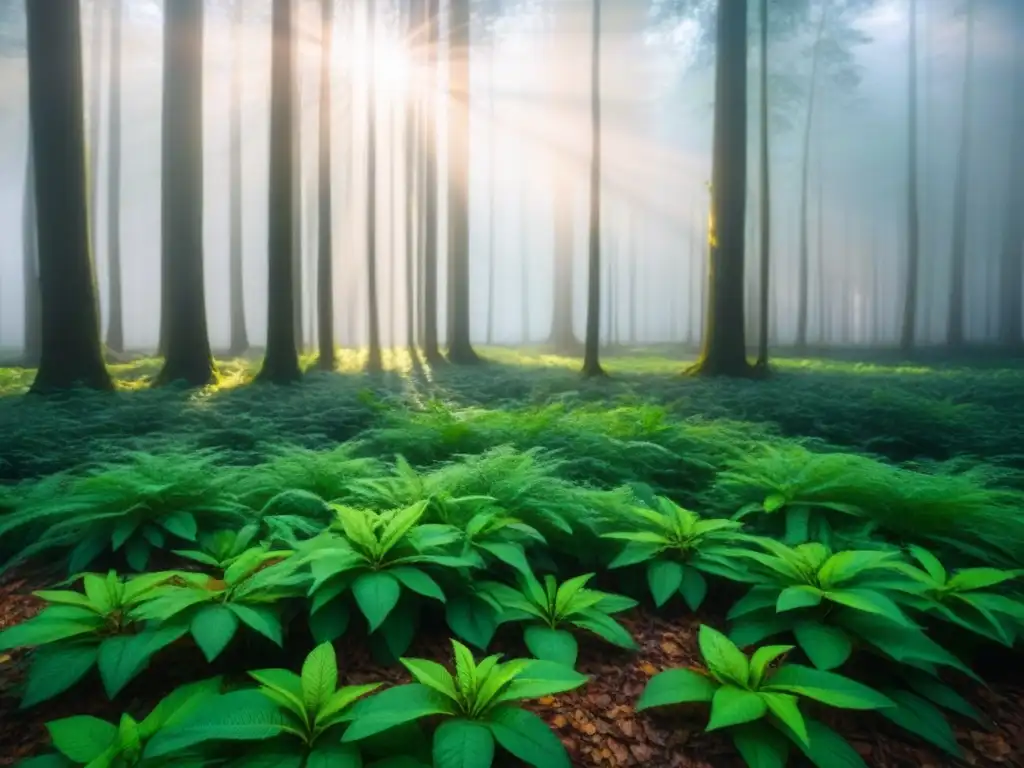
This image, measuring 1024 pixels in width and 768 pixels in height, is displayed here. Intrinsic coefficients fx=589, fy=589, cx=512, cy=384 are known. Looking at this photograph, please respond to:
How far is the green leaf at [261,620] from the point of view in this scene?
91.1 inches

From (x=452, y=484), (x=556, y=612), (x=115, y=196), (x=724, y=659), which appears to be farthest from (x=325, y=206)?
(x=724, y=659)

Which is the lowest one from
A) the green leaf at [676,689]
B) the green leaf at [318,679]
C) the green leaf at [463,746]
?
the green leaf at [676,689]

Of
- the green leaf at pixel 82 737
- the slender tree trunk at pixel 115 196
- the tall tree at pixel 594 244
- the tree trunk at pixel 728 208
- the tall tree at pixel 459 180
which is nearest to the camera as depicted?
the green leaf at pixel 82 737

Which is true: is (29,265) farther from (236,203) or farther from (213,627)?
A: (213,627)

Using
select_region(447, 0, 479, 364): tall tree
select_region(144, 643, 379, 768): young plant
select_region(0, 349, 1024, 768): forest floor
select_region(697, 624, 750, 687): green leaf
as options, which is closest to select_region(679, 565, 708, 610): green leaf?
select_region(0, 349, 1024, 768): forest floor

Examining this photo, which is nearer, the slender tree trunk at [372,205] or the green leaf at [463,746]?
the green leaf at [463,746]

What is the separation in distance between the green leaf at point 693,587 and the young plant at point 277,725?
5.38 ft

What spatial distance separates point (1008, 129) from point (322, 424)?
33.1 m

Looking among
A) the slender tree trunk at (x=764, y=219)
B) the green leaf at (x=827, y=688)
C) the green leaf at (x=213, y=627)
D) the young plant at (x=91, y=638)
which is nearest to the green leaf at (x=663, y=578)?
the green leaf at (x=827, y=688)

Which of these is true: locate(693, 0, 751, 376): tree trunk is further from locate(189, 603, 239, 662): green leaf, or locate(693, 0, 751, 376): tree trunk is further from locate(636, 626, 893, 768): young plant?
locate(189, 603, 239, 662): green leaf

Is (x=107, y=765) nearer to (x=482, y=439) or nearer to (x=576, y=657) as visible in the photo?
(x=576, y=657)

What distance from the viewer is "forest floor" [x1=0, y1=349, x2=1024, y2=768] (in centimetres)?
223

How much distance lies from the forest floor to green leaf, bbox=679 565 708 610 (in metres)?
0.13

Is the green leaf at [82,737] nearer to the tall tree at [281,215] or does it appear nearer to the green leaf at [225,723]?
the green leaf at [225,723]
